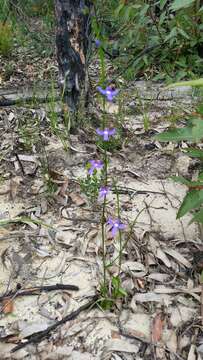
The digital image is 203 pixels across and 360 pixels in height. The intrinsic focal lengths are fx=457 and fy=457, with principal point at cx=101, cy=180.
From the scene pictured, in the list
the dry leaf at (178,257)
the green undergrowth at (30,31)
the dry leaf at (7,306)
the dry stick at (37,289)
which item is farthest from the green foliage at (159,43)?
the dry leaf at (7,306)

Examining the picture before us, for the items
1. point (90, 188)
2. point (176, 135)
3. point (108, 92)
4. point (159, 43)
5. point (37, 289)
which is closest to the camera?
point (108, 92)

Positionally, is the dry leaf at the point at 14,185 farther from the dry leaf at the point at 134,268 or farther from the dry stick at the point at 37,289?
the dry leaf at the point at 134,268

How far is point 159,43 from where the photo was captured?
14.4 ft

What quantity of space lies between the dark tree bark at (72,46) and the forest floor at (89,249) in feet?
0.87

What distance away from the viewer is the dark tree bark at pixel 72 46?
303 centimetres

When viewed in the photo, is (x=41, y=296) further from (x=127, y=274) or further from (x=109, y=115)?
(x=109, y=115)

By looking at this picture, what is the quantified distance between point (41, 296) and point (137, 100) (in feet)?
7.27

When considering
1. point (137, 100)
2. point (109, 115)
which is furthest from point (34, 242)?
point (137, 100)

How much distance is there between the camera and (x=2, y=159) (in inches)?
118

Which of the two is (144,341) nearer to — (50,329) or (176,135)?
(50,329)

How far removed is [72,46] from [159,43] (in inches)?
59.2

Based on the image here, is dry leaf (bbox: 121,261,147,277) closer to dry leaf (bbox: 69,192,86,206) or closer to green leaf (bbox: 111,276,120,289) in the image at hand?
green leaf (bbox: 111,276,120,289)

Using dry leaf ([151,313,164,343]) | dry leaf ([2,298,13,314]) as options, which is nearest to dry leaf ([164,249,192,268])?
dry leaf ([151,313,164,343])

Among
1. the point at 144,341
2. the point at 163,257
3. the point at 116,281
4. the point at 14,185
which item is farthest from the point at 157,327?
the point at 14,185
